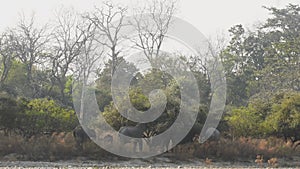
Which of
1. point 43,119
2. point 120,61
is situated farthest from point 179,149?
point 120,61

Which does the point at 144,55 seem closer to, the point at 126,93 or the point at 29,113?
the point at 126,93

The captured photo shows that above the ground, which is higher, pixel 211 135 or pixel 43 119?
pixel 43 119

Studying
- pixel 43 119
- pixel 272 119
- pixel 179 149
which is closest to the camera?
pixel 179 149

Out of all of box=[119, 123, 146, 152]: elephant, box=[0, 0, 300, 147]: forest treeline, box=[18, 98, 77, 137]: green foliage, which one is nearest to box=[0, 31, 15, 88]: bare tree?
box=[0, 0, 300, 147]: forest treeline

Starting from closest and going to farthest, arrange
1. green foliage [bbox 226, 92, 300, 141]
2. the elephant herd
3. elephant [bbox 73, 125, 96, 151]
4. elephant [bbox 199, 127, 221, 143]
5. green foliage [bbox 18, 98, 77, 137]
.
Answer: elephant [bbox 73, 125, 96, 151] → the elephant herd → elephant [bbox 199, 127, 221, 143] → green foliage [bbox 18, 98, 77, 137] → green foliage [bbox 226, 92, 300, 141]

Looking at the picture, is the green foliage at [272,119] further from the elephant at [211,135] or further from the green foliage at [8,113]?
the green foliage at [8,113]

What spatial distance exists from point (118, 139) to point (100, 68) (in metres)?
18.0

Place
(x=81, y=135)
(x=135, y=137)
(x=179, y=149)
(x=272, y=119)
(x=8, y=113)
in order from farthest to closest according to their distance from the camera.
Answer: (x=272, y=119) → (x=8, y=113) → (x=135, y=137) → (x=81, y=135) → (x=179, y=149)

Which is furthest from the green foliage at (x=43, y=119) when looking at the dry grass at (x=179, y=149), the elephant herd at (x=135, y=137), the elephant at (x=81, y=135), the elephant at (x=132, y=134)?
the elephant at (x=132, y=134)

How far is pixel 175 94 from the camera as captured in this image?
23.0m

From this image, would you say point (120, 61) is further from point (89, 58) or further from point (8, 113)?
point (8, 113)

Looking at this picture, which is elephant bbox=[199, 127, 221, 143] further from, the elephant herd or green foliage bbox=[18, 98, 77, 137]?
green foliage bbox=[18, 98, 77, 137]

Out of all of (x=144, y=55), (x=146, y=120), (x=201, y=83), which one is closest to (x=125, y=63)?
(x=144, y=55)

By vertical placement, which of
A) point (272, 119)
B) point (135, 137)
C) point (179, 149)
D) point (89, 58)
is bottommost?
point (179, 149)
